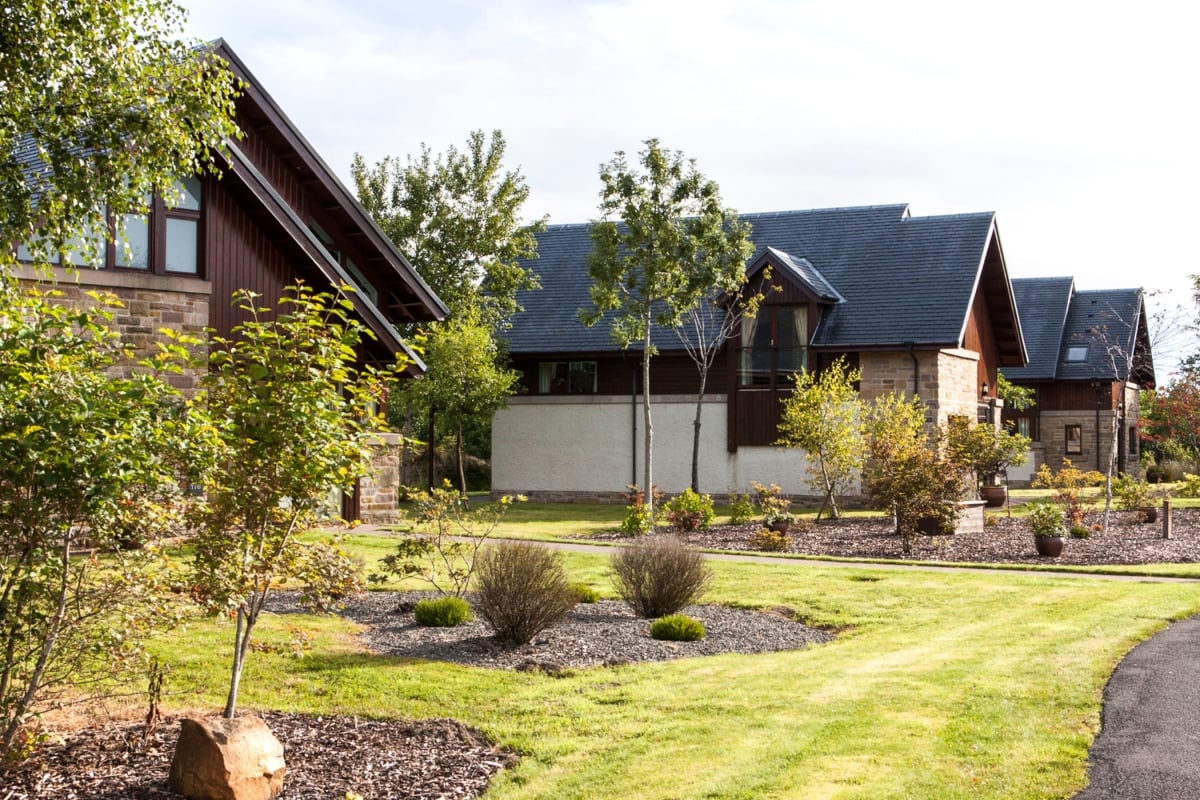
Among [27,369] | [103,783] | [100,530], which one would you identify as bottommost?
[103,783]

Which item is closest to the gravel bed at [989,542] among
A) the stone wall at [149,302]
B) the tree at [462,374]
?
the stone wall at [149,302]

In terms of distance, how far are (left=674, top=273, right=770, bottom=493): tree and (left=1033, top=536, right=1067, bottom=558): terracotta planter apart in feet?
38.8

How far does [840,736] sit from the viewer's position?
324 inches

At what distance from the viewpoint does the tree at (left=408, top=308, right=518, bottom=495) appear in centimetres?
3130

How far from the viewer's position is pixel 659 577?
513 inches

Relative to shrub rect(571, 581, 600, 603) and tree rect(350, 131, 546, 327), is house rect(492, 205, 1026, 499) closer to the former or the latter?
tree rect(350, 131, 546, 327)

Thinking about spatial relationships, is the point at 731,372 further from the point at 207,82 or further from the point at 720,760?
the point at 720,760

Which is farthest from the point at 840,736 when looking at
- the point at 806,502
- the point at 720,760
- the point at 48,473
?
the point at 806,502

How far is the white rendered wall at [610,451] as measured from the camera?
1261 inches

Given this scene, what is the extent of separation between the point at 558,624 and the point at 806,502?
1988 centimetres

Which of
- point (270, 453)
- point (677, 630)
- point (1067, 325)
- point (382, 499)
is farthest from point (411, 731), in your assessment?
point (1067, 325)

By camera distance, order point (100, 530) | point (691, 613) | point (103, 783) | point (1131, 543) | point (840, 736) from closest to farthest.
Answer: point (100, 530) < point (103, 783) < point (840, 736) < point (691, 613) < point (1131, 543)

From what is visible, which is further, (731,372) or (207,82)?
(731,372)

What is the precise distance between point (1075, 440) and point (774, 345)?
20171 mm
